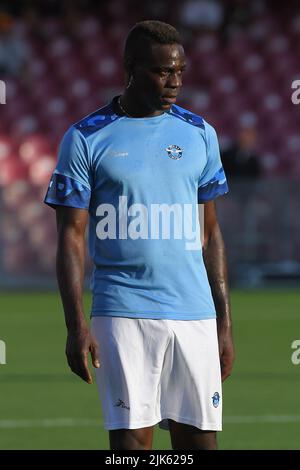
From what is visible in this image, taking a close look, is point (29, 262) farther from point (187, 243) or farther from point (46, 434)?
point (187, 243)

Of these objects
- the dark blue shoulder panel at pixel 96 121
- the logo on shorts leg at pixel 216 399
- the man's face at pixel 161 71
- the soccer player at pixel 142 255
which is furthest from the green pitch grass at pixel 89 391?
the man's face at pixel 161 71

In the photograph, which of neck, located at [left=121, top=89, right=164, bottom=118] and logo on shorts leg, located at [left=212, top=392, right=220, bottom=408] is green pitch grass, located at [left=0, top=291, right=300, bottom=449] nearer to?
logo on shorts leg, located at [left=212, top=392, right=220, bottom=408]

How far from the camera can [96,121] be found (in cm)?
524

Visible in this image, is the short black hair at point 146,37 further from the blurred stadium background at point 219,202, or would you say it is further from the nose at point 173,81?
the blurred stadium background at point 219,202

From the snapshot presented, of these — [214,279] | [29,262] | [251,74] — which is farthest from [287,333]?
[251,74]

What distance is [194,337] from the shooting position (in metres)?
5.22

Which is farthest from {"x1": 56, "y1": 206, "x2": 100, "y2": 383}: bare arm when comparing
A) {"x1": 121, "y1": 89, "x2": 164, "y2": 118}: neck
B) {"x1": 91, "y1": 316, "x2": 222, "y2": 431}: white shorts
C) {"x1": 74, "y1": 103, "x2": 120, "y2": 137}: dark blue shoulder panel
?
{"x1": 121, "y1": 89, "x2": 164, "y2": 118}: neck

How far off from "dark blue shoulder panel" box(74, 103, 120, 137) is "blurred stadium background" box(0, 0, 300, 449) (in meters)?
3.23

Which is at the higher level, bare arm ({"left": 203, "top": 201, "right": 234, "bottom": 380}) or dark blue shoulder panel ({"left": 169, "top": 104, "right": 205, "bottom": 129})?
dark blue shoulder panel ({"left": 169, "top": 104, "right": 205, "bottom": 129})

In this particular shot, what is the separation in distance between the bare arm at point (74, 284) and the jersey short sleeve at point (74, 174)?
39 mm

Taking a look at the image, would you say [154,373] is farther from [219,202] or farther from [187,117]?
[219,202]

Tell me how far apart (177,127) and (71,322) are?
0.89 metres

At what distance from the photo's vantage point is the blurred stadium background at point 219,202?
31.7 feet

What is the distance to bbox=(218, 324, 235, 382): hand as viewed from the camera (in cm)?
544
